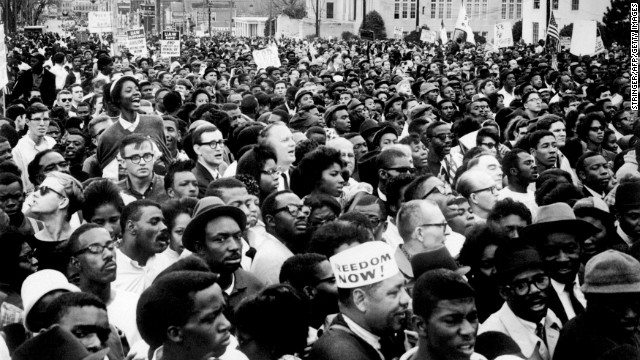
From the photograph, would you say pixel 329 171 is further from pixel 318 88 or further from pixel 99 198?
pixel 318 88

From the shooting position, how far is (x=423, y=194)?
7707 millimetres

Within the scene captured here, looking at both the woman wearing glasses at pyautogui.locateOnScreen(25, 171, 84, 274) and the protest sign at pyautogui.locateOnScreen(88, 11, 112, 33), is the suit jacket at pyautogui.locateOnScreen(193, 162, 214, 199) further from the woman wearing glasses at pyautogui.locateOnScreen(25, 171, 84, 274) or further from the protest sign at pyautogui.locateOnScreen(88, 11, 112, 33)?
the protest sign at pyautogui.locateOnScreen(88, 11, 112, 33)

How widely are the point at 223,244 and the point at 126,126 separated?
13.0 feet

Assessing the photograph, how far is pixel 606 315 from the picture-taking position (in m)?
4.99

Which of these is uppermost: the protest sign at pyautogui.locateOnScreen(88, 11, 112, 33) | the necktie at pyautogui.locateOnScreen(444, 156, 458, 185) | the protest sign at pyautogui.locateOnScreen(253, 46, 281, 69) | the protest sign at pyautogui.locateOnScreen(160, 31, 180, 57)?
the protest sign at pyautogui.locateOnScreen(88, 11, 112, 33)

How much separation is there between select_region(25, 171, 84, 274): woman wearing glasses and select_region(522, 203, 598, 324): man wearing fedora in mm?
3418

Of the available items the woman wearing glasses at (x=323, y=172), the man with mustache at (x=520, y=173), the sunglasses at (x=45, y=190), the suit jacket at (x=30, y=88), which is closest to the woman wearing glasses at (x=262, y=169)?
the woman wearing glasses at (x=323, y=172)

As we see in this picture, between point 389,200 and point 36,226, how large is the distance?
2787 mm

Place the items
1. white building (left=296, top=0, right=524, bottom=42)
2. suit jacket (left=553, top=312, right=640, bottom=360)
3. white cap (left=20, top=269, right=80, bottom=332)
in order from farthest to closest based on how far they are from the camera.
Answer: white building (left=296, top=0, right=524, bottom=42) < white cap (left=20, top=269, right=80, bottom=332) < suit jacket (left=553, top=312, right=640, bottom=360)

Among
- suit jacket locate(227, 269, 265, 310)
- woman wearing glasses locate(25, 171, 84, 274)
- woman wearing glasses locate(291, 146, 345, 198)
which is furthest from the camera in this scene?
woman wearing glasses locate(291, 146, 345, 198)

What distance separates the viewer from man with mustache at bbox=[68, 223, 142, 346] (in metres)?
6.01

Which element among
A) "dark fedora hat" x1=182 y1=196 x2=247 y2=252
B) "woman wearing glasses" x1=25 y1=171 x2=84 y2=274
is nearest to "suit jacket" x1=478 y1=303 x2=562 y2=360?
"dark fedora hat" x1=182 y1=196 x2=247 y2=252

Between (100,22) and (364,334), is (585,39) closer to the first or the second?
(100,22)

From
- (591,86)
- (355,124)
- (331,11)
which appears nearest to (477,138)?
(355,124)
